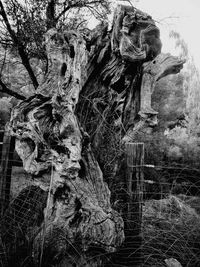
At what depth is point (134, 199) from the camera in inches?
115

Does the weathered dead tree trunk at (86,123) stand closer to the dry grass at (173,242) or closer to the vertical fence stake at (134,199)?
the vertical fence stake at (134,199)

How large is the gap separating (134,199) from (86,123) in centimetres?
97

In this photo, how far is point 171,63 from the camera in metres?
3.89

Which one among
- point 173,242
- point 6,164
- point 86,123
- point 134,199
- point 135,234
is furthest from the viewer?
point 6,164

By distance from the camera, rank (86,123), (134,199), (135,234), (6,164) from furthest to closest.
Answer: (6,164)
(86,123)
(134,199)
(135,234)

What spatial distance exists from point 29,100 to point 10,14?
14.0 ft

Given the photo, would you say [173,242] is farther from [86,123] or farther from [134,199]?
[86,123]

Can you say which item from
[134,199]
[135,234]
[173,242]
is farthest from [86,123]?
[173,242]

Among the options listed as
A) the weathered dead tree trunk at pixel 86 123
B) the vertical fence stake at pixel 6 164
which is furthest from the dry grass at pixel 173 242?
the vertical fence stake at pixel 6 164

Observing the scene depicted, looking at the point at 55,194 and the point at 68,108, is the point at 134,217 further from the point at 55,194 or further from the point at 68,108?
the point at 68,108

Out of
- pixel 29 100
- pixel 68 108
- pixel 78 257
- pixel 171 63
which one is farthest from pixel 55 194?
pixel 171 63

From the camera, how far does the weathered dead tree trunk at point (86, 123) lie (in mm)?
2326

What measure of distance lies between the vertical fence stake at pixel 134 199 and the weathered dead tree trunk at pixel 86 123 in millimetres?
168

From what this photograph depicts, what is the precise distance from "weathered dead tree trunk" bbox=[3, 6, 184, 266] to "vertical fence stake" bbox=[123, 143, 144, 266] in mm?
168
